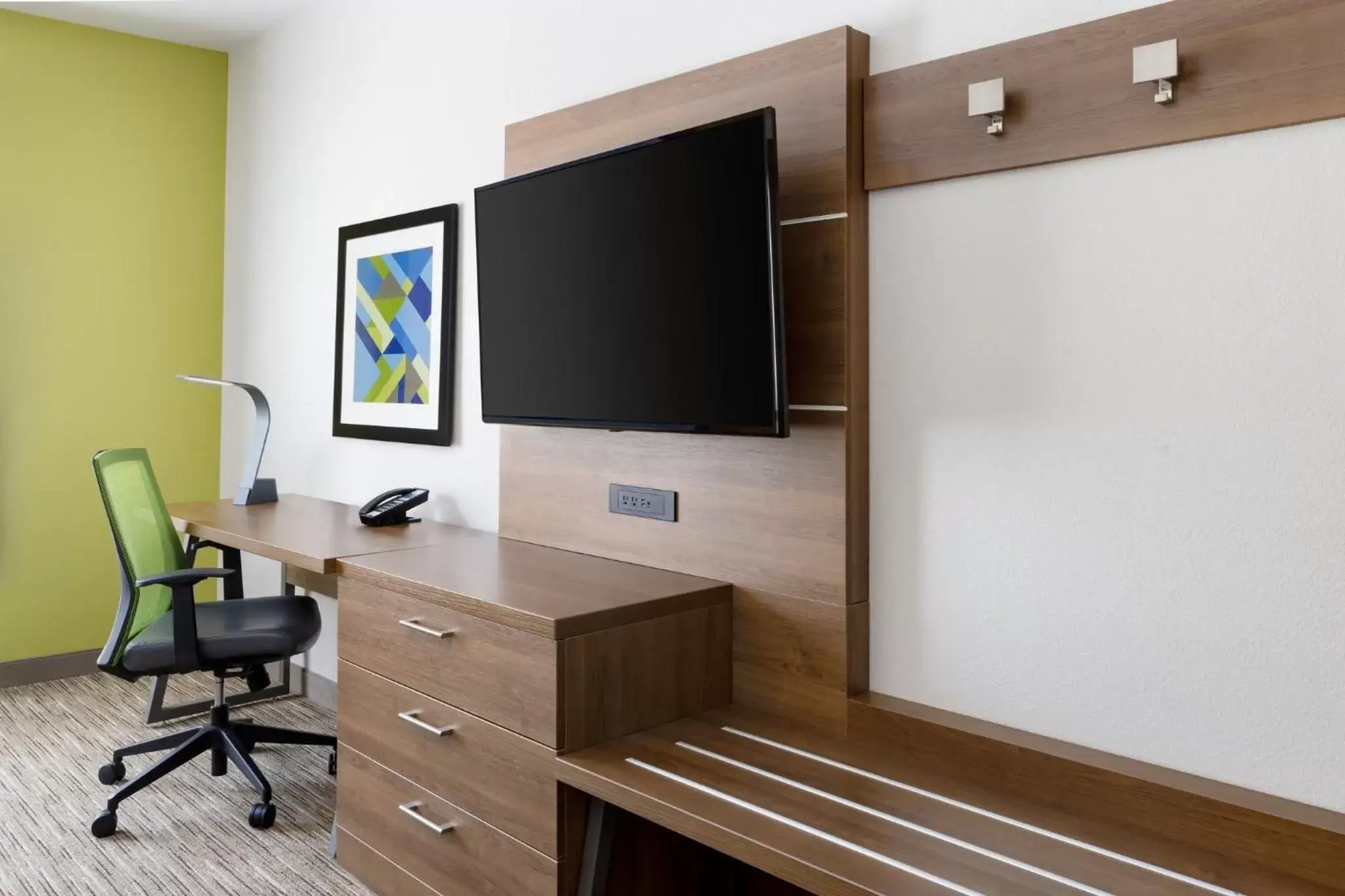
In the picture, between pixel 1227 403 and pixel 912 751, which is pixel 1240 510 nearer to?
pixel 1227 403

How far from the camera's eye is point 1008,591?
1.81m

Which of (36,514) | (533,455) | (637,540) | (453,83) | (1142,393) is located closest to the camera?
(1142,393)

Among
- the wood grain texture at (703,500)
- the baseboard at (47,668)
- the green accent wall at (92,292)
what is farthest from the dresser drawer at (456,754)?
the green accent wall at (92,292)

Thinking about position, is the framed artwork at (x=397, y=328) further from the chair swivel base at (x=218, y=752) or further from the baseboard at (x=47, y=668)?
the baseboard at (x=47, y=668)

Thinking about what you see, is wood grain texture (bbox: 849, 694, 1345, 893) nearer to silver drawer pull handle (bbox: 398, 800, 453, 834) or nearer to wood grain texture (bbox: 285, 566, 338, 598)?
silver drawer pull handle (bbox: 398, 800, 453, 834)

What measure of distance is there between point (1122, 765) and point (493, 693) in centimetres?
118

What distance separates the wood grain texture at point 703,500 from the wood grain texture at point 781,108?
1.64ft

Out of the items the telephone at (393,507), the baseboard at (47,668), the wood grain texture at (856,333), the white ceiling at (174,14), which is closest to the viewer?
the wood grain texture at (856,333)

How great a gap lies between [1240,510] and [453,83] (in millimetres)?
2613

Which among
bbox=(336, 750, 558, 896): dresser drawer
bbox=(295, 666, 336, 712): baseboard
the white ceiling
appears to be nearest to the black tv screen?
bbox=(336, 750, 558, 896): dresser drawer

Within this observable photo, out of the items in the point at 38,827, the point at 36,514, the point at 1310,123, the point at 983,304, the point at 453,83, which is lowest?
the point at 38,827

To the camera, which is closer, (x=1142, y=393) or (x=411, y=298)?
(x=1142, y=393)

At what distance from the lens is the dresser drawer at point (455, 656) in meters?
1.89

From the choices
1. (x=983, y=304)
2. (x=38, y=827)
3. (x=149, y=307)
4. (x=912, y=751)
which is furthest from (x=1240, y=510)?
(x=149, y=307)
